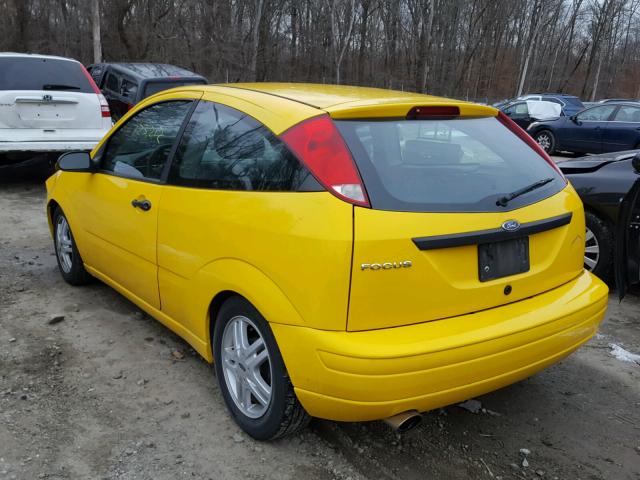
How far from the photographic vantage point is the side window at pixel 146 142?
128 inches

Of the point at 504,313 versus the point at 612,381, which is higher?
the point at 504,313

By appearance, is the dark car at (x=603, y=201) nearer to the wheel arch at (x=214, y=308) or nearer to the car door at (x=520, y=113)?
the wheel arch at (x=214, y=308)

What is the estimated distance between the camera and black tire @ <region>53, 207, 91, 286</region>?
171 inches

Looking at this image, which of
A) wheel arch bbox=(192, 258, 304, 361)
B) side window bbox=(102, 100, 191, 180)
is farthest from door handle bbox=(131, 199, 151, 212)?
wheel arch bbox=(192, 258, 304, 361)

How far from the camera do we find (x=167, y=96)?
11.2 ft

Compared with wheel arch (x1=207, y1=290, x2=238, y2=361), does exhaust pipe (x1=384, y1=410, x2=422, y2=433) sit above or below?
below

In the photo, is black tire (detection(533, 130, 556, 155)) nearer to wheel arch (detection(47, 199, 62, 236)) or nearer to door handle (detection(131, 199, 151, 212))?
wheel arch (detection(47, 199, 62, 236))

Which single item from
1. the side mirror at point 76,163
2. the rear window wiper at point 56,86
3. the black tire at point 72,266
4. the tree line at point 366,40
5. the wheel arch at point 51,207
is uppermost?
the tree line at point 366,40

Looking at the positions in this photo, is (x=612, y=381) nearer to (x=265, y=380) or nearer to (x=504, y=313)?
(x=504, y=313)

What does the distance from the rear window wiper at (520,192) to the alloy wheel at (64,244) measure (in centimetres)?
330

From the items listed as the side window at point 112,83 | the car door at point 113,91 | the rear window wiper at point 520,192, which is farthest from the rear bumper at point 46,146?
the rear window wiper at point 520,192

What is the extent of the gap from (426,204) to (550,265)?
2.49ft

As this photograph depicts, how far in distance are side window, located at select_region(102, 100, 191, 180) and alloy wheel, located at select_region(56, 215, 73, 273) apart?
3.10 ft

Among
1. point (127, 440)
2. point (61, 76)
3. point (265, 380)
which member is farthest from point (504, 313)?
point (61, 76)
